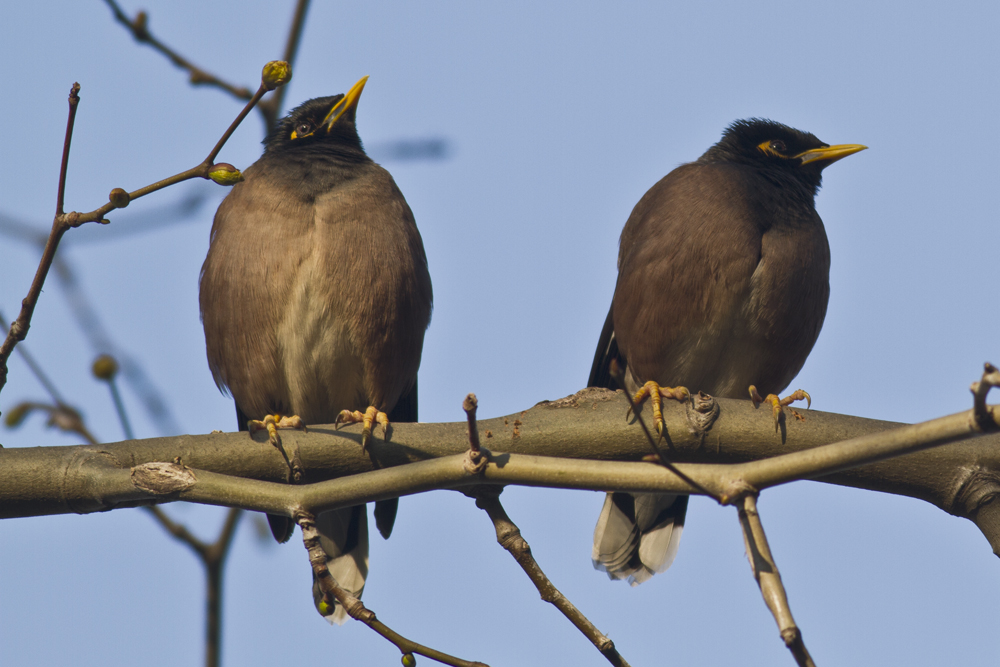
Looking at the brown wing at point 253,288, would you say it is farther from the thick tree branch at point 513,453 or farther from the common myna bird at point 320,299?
the thick tree branch at point 513,453

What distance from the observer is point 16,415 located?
3240mm

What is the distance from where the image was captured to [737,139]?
5398 mm

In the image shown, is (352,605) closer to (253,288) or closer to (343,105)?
(253,288)

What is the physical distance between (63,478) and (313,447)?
72 centimetres

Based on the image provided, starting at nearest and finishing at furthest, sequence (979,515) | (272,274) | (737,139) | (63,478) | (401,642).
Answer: (401,642) < (63,478) < (979,515) < (272,274) < (737,139)

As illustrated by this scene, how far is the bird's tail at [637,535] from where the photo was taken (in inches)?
187

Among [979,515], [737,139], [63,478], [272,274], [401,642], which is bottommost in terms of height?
[401,642]

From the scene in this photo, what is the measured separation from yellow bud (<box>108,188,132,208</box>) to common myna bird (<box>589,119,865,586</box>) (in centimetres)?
260

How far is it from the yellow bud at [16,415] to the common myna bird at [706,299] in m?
2.48

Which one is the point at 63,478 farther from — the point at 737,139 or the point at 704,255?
the point at 737,139

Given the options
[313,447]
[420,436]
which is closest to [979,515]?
[420,436]

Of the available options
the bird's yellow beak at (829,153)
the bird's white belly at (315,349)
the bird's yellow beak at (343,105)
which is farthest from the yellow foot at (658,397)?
the bird's yellow beak at (343,105)

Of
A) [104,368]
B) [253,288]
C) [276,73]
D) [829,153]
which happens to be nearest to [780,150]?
[829,153]

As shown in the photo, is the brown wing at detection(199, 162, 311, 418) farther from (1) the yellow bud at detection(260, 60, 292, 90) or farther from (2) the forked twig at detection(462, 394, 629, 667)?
(1) the yellow bud at detection(260, 60, 292, 90)
